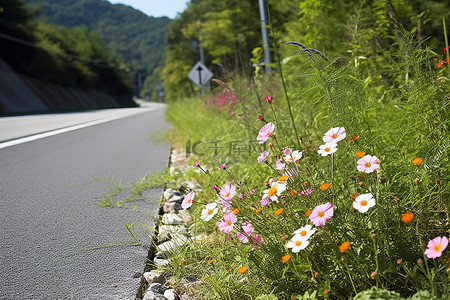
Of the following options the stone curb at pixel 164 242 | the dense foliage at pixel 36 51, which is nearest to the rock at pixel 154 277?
the stone curb at pixel 164 242

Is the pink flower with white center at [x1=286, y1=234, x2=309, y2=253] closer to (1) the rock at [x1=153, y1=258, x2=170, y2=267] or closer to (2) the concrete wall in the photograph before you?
(1) the rock at [x1=153, y1=258, x2=170, y2=267]

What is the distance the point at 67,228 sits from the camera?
7.41 feet

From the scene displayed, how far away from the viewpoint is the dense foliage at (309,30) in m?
3.10

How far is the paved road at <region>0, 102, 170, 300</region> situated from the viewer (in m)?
1.60

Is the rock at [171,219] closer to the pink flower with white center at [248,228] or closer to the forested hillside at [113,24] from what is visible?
the pink flower with white center at [248,228]

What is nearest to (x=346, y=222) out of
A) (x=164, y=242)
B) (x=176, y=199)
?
(x=164, y=242)

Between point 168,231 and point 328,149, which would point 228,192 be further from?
point 168,231

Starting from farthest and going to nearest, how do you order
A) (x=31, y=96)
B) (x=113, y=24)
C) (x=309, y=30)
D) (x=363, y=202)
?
1. (x=113, y=24)
2. (x=31, y=96)
3. (x=309, y=30)
4. (x=363, y=202)

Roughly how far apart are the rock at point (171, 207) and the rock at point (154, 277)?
0.94 m

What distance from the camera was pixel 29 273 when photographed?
1696 millimetres

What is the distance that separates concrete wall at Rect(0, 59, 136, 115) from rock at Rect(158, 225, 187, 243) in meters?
23.9

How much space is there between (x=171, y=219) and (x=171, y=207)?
0.31 m

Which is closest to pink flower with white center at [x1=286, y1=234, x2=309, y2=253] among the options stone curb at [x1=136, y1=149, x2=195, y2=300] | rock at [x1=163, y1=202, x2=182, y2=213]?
stone curb at [x1=136, y1=149, x2=195, y2=300]

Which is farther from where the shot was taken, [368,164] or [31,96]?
[31,96]
